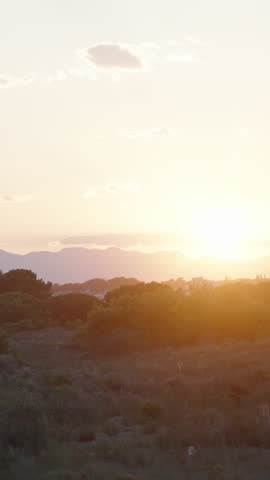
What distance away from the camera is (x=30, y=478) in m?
10.4

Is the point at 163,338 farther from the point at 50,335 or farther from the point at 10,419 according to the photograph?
the point at 10,419

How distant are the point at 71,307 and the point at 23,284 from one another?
1474 cm

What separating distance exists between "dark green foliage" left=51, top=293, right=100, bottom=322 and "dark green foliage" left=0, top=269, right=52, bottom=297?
1099cm

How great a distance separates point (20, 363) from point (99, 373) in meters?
3.97

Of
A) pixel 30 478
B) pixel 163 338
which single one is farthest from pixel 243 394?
pixel 163 338

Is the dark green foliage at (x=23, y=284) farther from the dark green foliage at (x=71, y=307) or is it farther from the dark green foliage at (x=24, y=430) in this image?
the dark green foliage at (x=24, y=430)

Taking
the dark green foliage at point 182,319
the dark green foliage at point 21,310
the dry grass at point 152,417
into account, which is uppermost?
the dark green foliage at point 21,310

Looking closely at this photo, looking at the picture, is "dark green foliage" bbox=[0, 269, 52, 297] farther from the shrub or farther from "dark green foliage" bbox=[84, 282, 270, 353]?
the shrub

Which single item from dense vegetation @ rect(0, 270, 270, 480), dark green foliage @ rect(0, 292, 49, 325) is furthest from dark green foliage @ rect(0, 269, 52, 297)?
dense vegetation @ rect(0, 270, 270, 480)

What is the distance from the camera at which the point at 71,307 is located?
5484 centimetres

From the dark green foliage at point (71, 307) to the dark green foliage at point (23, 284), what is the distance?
11.0m

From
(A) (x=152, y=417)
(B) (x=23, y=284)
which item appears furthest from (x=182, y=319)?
(B) (x=23, y=284)

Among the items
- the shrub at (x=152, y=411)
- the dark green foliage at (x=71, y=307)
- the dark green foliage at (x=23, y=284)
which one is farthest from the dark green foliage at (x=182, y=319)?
the dark green foliage at (x=23, y=284)

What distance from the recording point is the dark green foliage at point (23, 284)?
67.8 m
